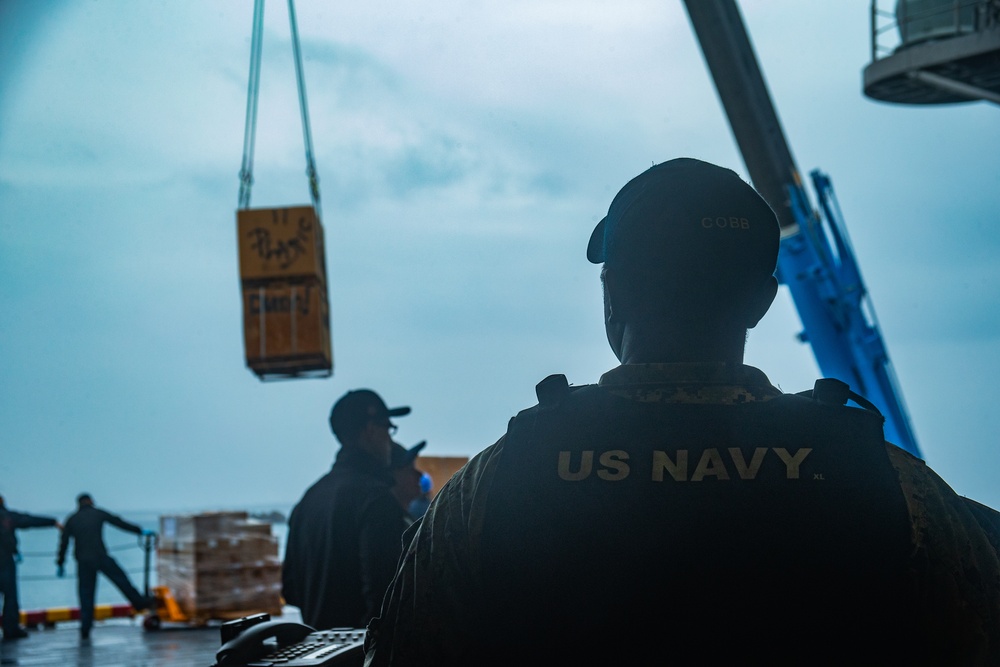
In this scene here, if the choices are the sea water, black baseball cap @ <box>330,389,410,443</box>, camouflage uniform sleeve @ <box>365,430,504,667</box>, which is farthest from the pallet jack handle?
camouflage uniform sleeve @ <box>365,430,504,667</box>

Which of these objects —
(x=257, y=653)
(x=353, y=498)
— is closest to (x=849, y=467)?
(x=257, y=653)

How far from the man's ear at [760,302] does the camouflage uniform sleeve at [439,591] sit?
1.41ft

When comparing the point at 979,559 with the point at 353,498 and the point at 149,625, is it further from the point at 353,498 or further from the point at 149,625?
the point at 149,625

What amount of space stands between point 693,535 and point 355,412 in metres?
2.47

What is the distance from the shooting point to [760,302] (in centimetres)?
146

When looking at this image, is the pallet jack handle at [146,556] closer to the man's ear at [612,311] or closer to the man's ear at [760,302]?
the man's ear at [612,311]

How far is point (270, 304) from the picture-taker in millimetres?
7359

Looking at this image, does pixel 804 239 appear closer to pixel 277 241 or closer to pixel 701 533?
pixel 277 241

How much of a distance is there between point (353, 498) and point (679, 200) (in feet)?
7.19

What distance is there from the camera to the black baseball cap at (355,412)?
360 centimetres

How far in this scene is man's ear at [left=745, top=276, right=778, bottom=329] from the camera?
1.44 metres

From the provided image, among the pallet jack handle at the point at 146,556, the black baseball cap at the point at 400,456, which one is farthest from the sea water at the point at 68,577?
the black baseball cap at the point at 400,456

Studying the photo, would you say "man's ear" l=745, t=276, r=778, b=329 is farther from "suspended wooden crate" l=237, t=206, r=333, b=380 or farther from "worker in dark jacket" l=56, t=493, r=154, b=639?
"worker in dark jacket" l=56, t=493, r=154, b=639

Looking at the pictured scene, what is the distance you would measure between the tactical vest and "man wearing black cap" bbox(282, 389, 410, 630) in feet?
6.09
